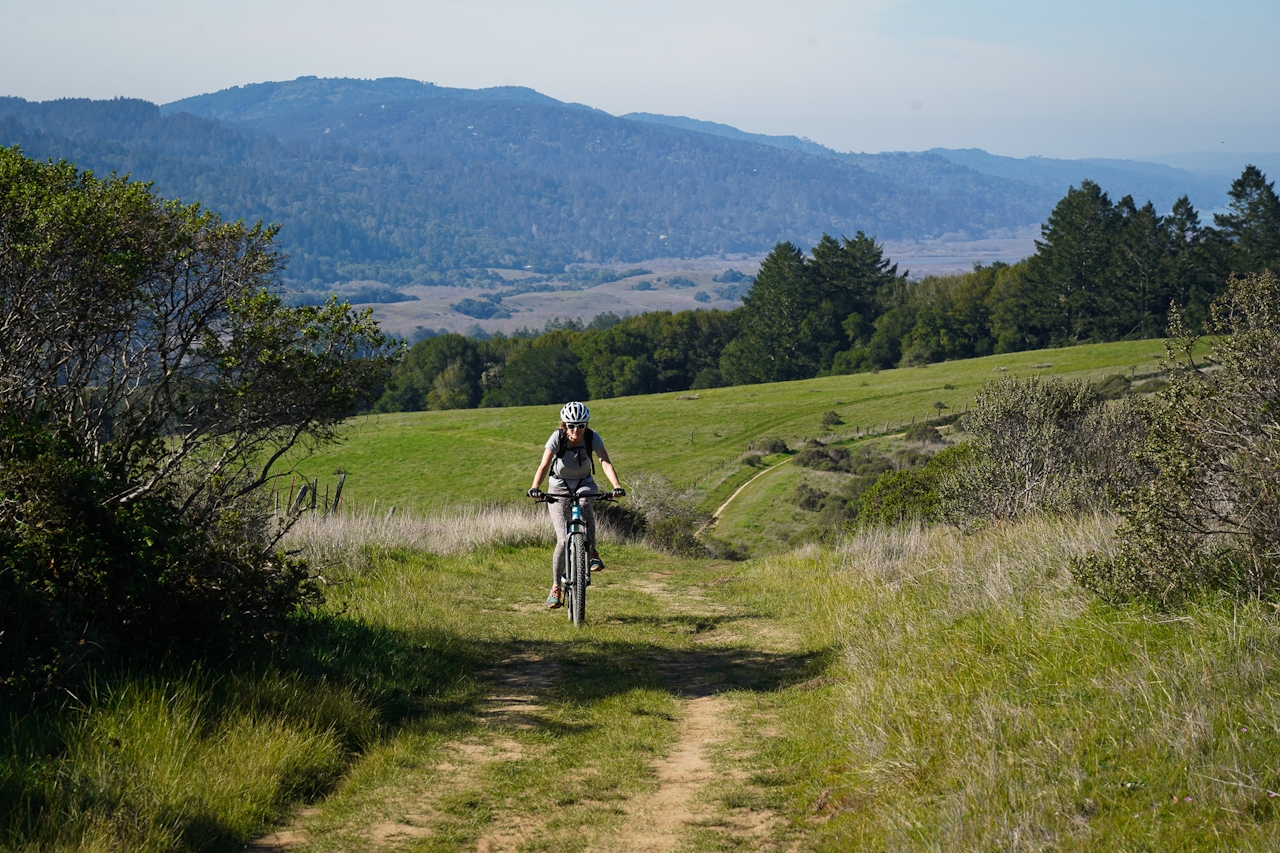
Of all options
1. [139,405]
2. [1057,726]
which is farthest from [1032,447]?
[139,405]

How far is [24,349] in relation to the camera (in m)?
6.21

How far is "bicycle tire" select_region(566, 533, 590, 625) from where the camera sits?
33.5 feet

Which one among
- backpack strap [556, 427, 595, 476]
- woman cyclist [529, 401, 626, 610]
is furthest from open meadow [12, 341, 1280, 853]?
backpack strap [556, 427, 595, 476]

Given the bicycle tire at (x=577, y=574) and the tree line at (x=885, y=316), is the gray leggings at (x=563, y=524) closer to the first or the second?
the bicycle tire at (x=577, y=574)

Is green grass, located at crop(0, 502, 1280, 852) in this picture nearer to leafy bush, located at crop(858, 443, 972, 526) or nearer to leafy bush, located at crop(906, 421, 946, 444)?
leafy bush, located at crop(858, 443, 972, 526)

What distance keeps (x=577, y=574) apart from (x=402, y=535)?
17.4 feet

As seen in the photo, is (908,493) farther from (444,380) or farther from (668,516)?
(444,380)

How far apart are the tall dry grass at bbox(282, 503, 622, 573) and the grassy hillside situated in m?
39.4

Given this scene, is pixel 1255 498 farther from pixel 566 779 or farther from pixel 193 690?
pixel 193 690

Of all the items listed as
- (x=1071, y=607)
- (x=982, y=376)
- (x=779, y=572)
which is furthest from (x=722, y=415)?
(x=1071, y=607)

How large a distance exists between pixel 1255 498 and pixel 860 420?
221 feet

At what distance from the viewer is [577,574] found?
10219 mm

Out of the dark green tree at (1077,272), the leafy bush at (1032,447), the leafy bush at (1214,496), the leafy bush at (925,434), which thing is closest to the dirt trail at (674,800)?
the leafy bush at (1214,496)

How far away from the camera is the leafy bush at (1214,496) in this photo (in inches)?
232
